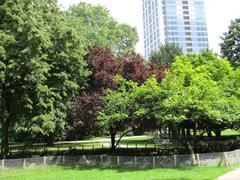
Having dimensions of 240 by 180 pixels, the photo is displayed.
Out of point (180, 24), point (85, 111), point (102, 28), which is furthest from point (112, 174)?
point (180, 24)

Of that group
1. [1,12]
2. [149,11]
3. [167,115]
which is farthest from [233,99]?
[149,11]

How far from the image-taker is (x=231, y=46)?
4984cm

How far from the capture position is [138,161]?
21.6 m

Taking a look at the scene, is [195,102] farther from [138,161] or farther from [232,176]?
[232,176]

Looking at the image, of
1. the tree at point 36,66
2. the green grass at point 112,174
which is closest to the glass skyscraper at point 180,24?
the tree at point 36,66

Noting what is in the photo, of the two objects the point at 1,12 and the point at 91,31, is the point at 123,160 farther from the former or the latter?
the point at 91,31

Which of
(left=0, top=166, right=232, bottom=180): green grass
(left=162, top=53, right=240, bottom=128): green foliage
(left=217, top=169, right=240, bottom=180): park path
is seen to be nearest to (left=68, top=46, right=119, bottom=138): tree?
(left=0, top=166, right=232, bottom=180): green grass

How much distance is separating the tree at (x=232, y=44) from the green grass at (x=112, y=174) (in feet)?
109

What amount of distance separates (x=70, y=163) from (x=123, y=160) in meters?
4.19

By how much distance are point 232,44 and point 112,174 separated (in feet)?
121

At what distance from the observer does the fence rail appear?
20.5 metres

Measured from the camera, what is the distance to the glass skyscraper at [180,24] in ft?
536

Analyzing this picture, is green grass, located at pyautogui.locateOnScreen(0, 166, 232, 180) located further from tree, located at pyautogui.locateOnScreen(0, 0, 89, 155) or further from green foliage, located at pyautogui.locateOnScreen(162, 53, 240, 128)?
green foliage, located at pyautogui.locateOnScreen(162, 53, 240, 128)

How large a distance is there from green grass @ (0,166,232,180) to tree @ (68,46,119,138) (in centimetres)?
527
